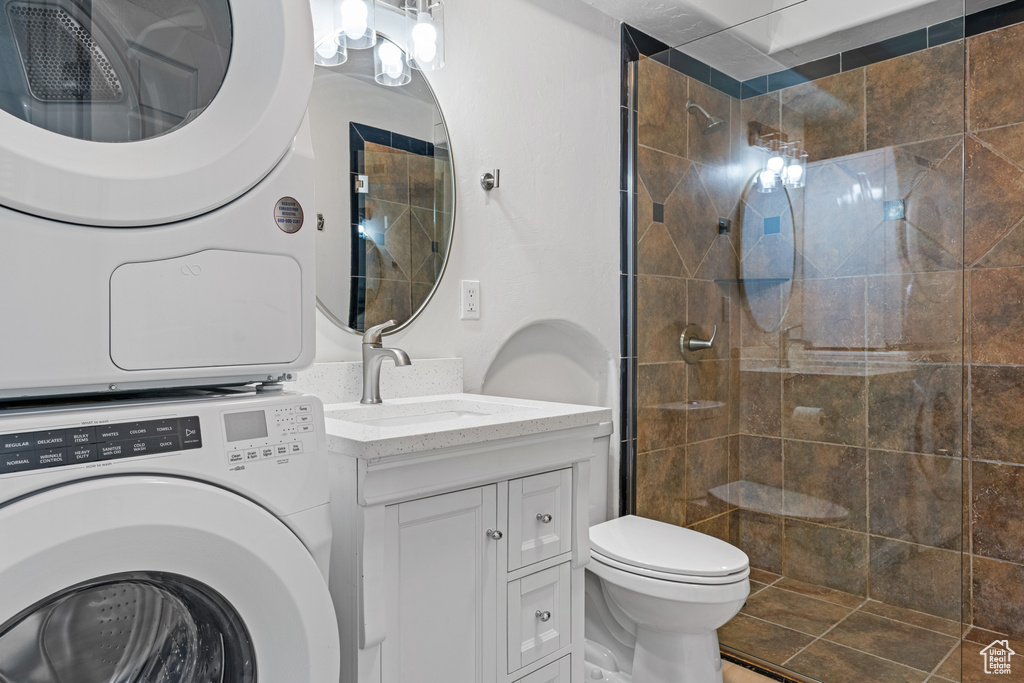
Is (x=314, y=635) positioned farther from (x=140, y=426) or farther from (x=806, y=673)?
(x=806, y=673)

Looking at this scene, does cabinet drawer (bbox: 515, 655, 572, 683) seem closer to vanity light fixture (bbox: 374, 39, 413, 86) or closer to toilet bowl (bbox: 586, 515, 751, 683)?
toilet bowl (bbox: 586, 515, 751, 683)

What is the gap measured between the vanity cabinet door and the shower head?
157cm

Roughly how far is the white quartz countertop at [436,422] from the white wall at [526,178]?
7.5 inches

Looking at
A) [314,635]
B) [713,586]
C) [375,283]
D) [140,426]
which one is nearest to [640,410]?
[713,586]

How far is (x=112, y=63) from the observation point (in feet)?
2.72

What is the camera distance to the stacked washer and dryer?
724mm

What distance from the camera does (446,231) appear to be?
5.99 feet

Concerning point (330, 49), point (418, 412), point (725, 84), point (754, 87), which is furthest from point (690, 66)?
point (418, 412)

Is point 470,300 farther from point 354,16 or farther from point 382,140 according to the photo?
point 354,16

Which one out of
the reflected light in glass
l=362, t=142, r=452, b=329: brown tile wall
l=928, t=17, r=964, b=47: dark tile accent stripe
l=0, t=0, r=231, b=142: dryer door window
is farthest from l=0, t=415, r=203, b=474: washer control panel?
l=928, t=17, r=964, b=47: dark tile accent stripe

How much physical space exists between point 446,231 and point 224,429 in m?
1.09

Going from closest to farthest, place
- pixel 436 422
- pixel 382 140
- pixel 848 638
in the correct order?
pixel 436 422, pixel 382 140, pixel 848 638

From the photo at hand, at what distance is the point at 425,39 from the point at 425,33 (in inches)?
0.6

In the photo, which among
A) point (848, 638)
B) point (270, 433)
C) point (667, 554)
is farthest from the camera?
point (848, 638)
